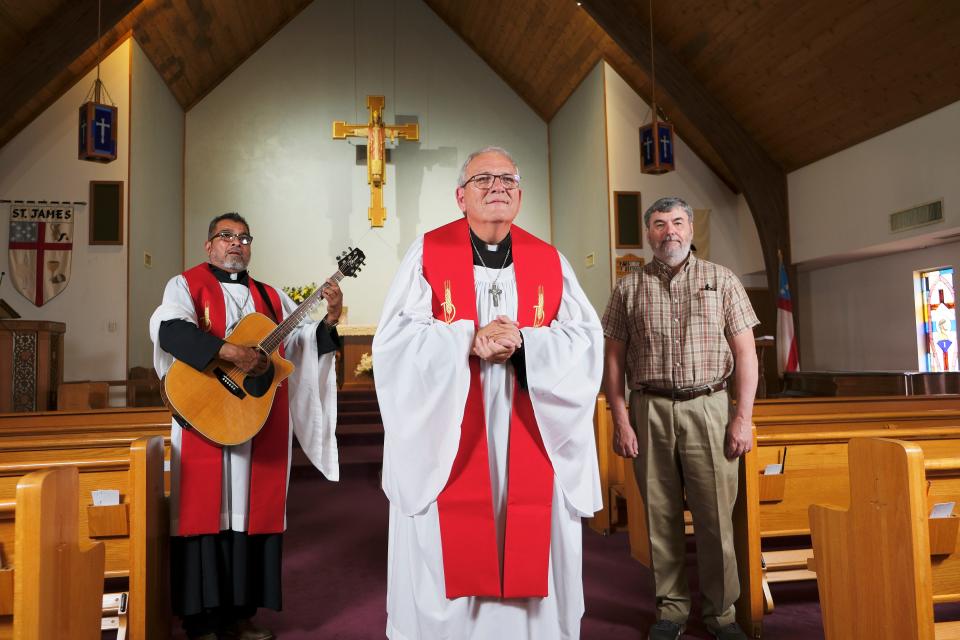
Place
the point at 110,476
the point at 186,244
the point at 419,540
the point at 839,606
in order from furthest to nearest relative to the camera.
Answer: the point at 186,244 < the point at 110,476 < the point at 419,540 < the point at 839,606

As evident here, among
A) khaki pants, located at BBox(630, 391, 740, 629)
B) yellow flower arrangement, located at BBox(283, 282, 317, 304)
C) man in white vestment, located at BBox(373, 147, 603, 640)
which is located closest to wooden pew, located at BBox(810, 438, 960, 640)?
man in white vestment, located at BBox(373, 147, 603, 640)

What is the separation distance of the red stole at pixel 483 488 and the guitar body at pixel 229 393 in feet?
3.21

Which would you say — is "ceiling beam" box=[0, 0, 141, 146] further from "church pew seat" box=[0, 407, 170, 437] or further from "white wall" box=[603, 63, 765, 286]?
"white wall" box=[603, 63, 765, 286]

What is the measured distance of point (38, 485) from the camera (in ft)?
3.73

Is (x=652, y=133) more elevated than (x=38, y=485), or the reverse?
(x=652, y=133)

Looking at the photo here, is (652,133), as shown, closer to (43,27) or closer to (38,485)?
(43,27)

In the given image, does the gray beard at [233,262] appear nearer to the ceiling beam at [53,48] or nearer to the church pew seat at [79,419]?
the church pew seat at [79,419]

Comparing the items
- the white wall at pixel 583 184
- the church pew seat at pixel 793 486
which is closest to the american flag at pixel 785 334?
the white wall at pixel 583 184

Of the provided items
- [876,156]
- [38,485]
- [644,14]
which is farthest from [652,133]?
[38,485]

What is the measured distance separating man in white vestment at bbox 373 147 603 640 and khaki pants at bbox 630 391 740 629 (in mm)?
712

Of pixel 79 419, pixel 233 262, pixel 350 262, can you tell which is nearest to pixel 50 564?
pixel 233 262

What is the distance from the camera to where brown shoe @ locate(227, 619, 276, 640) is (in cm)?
250

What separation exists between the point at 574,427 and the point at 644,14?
7.40m

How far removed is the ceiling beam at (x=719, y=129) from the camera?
794 centimetres
